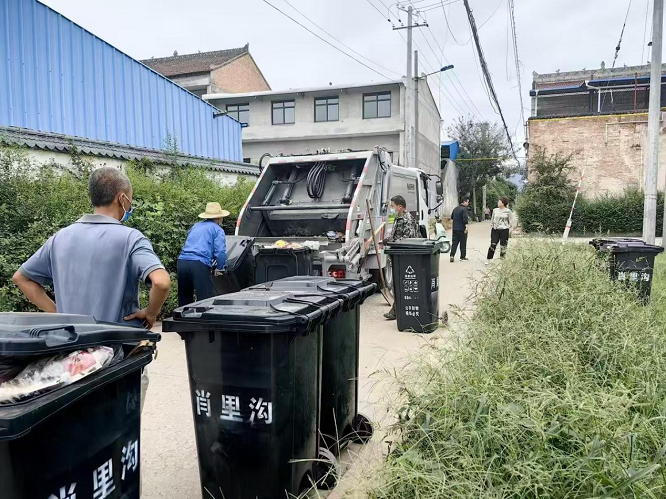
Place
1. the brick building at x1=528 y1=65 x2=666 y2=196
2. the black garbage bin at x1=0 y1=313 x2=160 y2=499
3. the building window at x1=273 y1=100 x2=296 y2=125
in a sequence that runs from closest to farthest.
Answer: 1. the black garbage bin at x1=0 y1=313 x2=160 y2=499
2. the brick building at x1=528 y1=65 x2=666 y2=196
3. the building window at x1=273 y1=100 x2=296 y2=125

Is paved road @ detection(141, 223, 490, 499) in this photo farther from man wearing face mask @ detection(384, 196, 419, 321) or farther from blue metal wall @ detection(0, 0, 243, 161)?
blue metal wall @ detection(0, 0, 243, 161)

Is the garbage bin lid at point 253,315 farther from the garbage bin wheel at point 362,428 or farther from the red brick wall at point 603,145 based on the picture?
the red brick wall at point 603,145

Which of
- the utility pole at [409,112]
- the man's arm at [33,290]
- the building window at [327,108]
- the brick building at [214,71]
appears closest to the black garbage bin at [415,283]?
the man's arm at [33,290]

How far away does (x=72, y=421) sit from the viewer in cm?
165

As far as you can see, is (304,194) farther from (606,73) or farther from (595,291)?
(606,73)

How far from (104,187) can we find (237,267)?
4.13 m

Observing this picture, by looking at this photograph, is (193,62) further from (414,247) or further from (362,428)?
(362,428)

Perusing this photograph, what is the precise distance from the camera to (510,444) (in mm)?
2145

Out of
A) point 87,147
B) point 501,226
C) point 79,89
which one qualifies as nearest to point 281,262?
point 87,147

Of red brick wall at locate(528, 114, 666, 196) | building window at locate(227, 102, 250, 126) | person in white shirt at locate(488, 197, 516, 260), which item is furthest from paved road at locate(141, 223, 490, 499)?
building window at locate(227, 102, 250, 126)

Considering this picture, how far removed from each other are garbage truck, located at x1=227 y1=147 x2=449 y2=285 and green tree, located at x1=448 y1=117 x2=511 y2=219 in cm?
3037

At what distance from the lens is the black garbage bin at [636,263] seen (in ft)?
21.6

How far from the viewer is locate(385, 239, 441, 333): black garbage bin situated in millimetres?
6258

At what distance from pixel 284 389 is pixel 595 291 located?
11.7 feet
